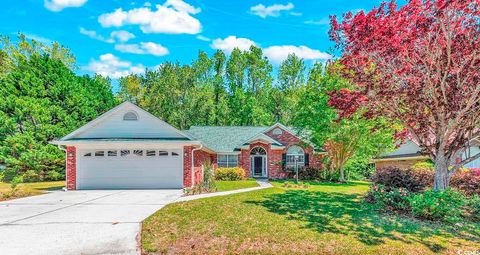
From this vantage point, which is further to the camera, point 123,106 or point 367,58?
point 123,106

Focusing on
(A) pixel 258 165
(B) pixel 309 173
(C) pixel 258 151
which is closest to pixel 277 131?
(C) pixel 258 151

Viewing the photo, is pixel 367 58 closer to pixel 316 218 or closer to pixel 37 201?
pixel 316 218

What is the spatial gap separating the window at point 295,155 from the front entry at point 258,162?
197cm

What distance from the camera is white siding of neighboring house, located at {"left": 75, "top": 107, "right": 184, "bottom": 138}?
16.8 meters

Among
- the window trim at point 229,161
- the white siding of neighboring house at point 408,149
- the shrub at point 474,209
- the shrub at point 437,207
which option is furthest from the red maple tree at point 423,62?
the window trim at point 229,161

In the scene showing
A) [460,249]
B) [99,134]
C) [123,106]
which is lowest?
[460,249]

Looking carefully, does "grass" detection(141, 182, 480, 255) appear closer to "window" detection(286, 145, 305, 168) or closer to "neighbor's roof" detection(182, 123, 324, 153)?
"neighbor's roof" detection(182, 123, 324, 153)

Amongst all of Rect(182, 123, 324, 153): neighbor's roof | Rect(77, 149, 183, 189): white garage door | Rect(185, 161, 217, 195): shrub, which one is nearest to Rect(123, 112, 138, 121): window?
Rect(77, 149, 183, 189): white garage door

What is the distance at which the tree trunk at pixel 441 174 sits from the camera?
10930 mm

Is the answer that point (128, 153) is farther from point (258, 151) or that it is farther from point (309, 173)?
point (309, 173)

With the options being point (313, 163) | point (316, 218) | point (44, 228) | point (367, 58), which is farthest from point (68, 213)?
point (313, 163)

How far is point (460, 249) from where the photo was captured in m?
6.50

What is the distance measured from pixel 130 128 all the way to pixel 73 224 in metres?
9.15

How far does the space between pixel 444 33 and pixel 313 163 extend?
17642 mm
